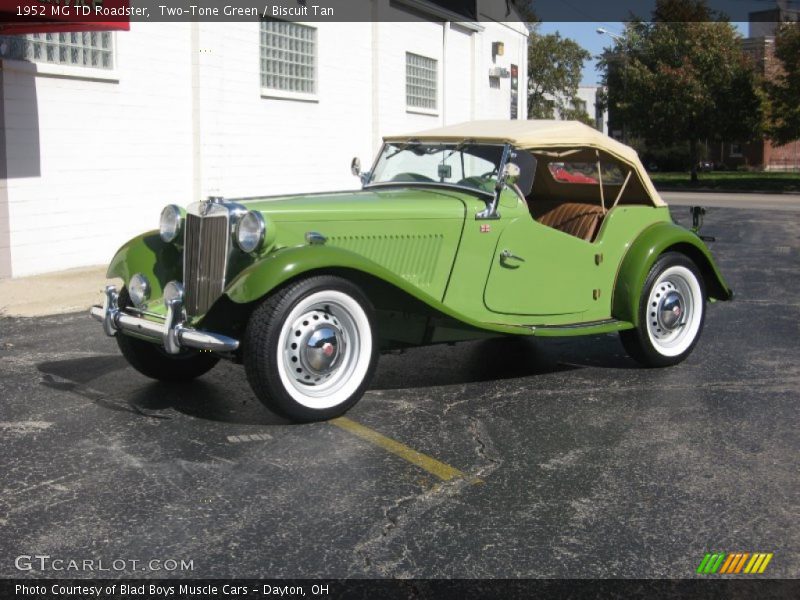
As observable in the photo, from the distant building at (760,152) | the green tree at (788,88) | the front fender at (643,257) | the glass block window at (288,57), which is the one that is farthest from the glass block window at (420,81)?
the distant building at (760,152)

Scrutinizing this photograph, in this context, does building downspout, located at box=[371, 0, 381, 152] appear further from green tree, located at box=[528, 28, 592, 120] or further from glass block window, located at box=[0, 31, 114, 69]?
green tree, located at box=[528, 28, 592, 120]

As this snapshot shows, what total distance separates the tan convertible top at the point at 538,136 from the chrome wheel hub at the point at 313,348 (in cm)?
193

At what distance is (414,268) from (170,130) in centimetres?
797

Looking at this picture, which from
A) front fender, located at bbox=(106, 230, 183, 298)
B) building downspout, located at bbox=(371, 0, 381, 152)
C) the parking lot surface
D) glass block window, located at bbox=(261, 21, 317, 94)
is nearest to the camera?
the parking lot surface

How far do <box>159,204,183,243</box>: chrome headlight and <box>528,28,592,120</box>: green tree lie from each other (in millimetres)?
Result: 48486

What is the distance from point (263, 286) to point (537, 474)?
1.61 m

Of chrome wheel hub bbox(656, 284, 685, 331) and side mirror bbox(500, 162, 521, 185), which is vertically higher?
side mirror bbox(500, 162, 521, 185)

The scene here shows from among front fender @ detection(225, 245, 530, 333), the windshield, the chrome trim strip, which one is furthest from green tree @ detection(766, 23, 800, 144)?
front fender @ detection(225, 245, 530, 333)

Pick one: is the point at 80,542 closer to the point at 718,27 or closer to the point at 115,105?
the point at 115,105

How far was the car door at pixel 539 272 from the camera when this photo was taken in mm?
5770

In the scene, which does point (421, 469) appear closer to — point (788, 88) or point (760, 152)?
point (788, 88)

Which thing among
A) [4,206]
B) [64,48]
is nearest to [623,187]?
[4,206]

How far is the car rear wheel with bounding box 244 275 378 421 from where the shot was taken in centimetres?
469

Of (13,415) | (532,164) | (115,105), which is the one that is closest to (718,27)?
(115,105)
